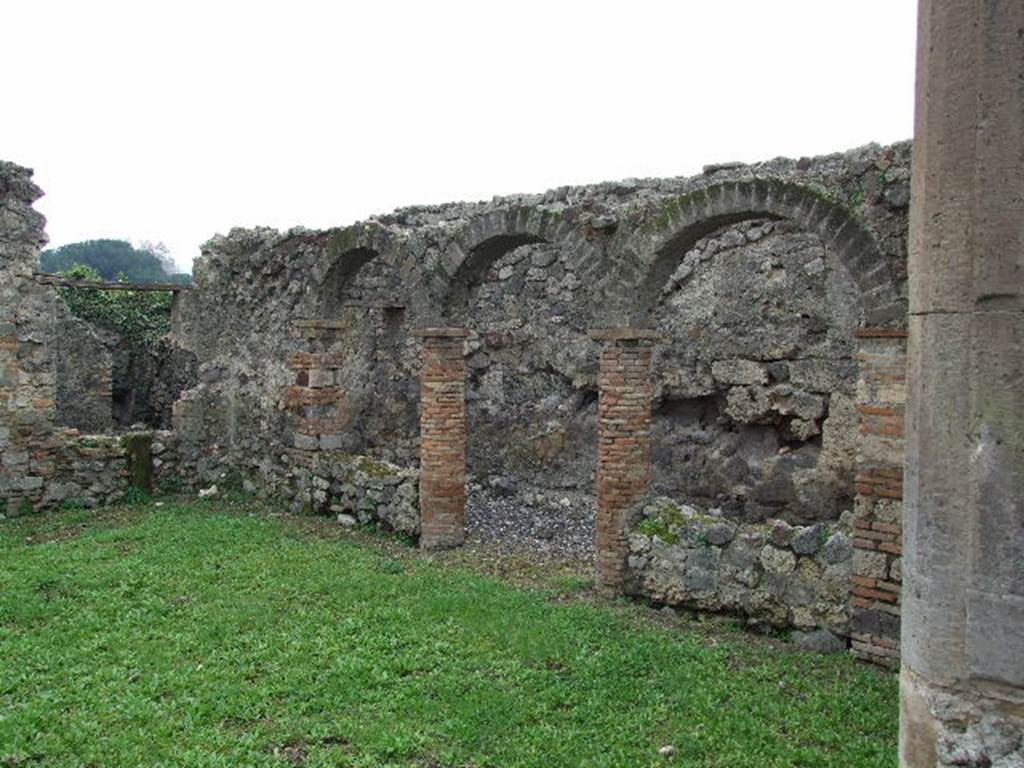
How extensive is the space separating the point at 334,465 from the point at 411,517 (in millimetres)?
1754

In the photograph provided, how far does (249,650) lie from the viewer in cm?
705

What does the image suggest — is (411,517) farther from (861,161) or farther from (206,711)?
(861,161)

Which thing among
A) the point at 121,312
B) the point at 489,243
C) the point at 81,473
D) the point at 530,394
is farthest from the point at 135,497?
the point at 121,312

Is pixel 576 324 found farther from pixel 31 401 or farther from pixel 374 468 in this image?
pixel 31 401

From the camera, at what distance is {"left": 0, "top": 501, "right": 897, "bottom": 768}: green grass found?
17.7ft

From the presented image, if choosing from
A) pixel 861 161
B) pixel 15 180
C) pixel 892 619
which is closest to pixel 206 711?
pixel 892 619

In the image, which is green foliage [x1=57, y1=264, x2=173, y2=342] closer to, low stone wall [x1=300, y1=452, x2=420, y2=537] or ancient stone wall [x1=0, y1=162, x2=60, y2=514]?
ancient stone wall [x1=0, y1=162, x2=60, y2=514]

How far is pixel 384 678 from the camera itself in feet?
21.1

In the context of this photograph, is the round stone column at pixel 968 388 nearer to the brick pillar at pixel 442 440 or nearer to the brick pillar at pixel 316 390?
the brick pillar at pixel 442 440

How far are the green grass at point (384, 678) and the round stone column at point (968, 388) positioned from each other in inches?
105

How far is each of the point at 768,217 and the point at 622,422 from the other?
234 centimetres

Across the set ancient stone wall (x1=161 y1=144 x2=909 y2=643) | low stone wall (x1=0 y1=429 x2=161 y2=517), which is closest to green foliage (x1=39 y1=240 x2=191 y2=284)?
ancient stone wall (x1=161 y1=144 x2=909 y2=643)

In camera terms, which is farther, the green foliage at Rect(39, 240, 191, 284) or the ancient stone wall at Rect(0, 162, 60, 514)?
the green foliage at Rect(39, 240, 191, 284)

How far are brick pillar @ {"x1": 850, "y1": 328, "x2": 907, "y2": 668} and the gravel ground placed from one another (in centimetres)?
381
